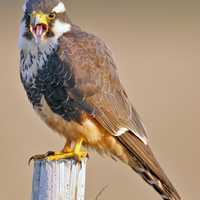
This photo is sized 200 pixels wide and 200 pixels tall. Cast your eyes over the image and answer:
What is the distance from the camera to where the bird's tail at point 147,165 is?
643cm

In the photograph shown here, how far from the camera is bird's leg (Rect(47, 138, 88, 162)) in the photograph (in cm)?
620

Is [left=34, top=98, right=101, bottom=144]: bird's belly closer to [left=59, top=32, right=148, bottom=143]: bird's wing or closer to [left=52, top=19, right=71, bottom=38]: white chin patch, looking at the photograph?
[left=59, top=32, right=148, bottom=143]: bird's wing

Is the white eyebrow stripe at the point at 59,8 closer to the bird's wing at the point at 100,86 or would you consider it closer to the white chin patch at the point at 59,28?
the white chin patch at the point at 59,28

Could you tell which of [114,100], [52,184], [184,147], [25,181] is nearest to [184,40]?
[184,147]

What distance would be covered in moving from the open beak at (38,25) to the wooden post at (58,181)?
3.42ft

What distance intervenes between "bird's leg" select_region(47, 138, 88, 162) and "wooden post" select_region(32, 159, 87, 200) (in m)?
0.29

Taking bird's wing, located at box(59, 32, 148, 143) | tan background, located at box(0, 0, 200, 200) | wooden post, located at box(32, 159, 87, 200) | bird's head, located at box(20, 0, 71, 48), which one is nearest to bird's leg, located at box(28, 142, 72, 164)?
bird's wing, located at box(59, 32, 148, 143)

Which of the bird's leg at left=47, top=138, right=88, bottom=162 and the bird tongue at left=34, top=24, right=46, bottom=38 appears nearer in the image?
the bird's leg at left=47, top=138, right=88, bottom=162

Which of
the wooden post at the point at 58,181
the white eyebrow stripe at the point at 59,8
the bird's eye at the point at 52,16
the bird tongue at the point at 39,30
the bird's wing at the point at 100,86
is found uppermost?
the white eyebrow stripe at the point at 59,8

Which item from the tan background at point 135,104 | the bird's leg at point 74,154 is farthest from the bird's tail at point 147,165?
the tan background at point 135,104

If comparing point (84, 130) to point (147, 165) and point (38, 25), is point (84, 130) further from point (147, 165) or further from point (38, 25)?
point (38, 25)

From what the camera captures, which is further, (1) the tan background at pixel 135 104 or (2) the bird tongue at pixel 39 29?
(1) the tan background at pixel 135 104

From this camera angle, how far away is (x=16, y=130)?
9617 mm

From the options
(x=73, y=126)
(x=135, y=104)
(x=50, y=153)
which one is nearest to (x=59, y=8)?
(x=73, y=126)
